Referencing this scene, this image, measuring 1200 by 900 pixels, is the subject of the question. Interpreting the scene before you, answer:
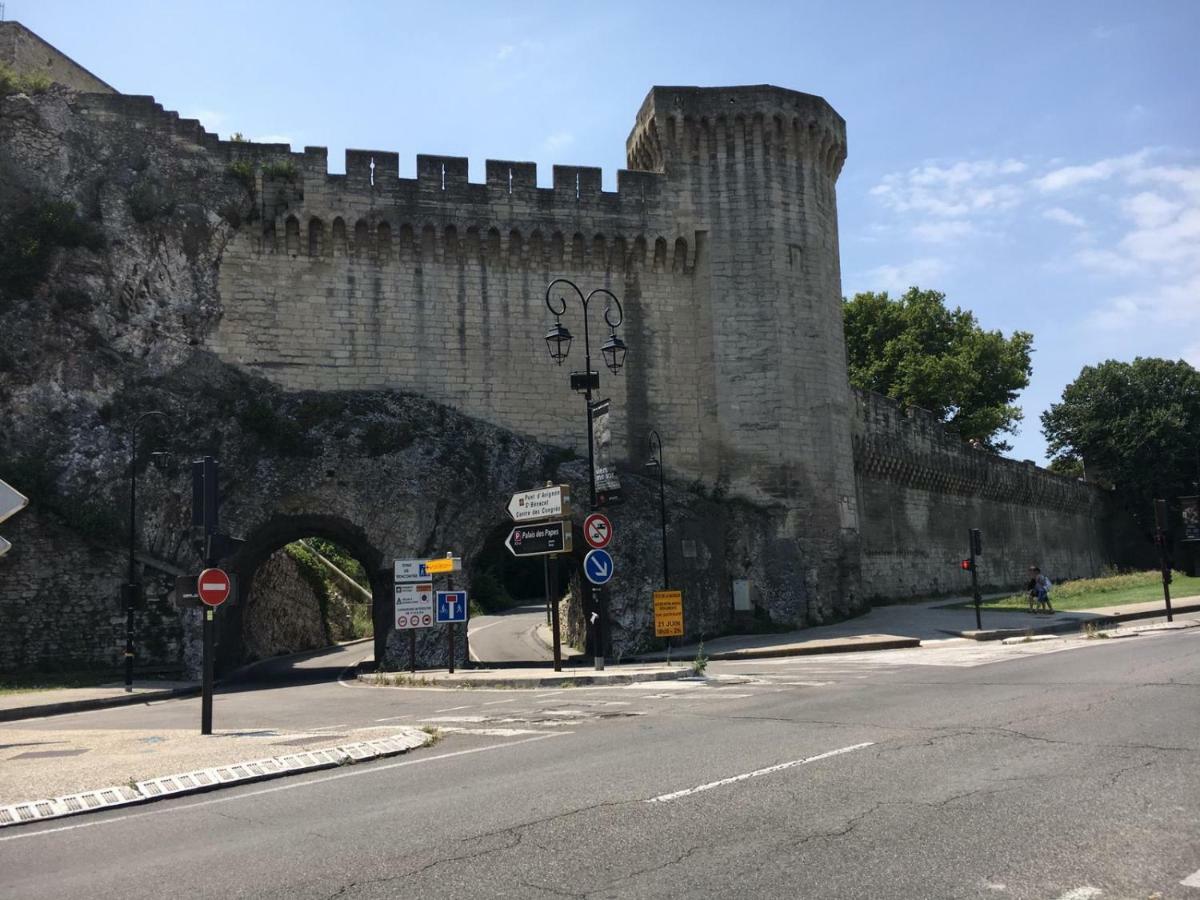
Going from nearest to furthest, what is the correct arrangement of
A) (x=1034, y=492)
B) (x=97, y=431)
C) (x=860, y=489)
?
(x=97, y=431) < (x=860, y=489) < (x=1034, y=492)

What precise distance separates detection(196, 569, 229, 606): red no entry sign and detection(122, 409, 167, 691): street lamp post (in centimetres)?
1102

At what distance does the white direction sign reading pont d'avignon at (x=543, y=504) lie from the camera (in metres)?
18.6

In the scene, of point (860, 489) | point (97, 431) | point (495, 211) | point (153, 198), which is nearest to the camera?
point (97, 431)

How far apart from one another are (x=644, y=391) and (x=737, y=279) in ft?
14.6

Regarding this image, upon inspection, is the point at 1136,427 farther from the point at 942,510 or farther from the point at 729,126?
the point at 729,126

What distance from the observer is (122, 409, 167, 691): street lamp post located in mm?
21828

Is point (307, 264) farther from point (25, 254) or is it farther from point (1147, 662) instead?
point (1147, 662)

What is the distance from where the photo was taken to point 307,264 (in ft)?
93.7

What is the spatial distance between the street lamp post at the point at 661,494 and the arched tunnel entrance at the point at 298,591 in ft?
23.8

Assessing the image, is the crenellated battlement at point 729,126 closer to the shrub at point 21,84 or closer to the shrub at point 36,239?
the shrub at point 36,239

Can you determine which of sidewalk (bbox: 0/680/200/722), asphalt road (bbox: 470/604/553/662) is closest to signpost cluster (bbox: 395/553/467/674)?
sidewalk (bbox: 0/680/200/722)

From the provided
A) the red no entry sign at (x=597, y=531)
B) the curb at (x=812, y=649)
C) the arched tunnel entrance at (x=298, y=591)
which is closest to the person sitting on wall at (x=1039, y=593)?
the curb at (x=812, y=649)

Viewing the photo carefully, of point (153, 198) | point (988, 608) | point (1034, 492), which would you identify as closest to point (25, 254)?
point (153, 198)

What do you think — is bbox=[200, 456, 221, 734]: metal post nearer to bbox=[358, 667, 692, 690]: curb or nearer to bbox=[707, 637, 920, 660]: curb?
bbox=[358, 667, 692, 690]: curb
